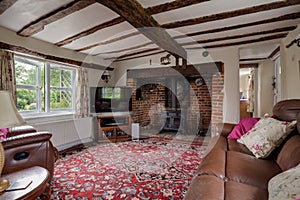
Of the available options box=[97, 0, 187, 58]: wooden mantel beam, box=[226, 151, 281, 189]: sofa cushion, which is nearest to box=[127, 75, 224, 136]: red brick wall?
box=[97, 0, 187, 58]: wooden mantel beam

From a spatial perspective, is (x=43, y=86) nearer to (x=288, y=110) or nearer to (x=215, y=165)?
(x=215, y=165)

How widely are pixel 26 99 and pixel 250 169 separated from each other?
370cm

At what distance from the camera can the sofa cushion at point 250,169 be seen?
4.16 ft

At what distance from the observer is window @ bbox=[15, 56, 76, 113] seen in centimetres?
334

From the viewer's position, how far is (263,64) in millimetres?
5742

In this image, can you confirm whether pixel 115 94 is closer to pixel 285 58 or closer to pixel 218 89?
pixel 218 89

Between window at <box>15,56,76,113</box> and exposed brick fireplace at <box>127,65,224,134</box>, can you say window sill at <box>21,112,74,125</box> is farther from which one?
exposed brick fireplace at <box>127,65,224,134</box>

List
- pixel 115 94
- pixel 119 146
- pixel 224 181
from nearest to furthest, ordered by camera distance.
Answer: pixel 224 181 → pixel 119 146 → pixel 115 94

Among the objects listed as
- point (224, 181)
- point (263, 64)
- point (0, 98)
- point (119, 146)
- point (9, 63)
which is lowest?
point (119, 146)

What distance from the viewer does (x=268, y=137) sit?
1800mm

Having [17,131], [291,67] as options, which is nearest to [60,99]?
[17,131]

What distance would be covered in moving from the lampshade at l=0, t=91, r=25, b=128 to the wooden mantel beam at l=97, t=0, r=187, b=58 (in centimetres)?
122

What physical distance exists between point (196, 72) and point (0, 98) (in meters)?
3.94

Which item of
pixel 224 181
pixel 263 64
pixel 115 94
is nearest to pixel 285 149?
pixel 224 181
